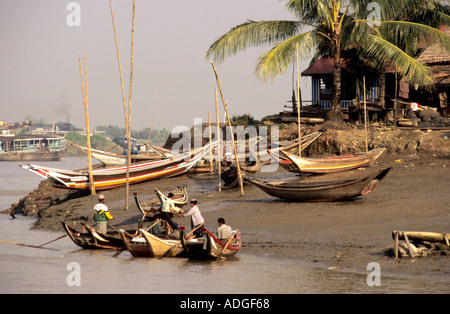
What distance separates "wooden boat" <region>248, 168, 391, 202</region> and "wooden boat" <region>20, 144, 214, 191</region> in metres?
9.09

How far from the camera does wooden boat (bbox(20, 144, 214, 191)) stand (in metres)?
25.1

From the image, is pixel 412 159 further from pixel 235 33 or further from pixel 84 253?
pixel 84 253

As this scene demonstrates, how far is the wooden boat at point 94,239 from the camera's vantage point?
14984 mm

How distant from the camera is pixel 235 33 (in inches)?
1000

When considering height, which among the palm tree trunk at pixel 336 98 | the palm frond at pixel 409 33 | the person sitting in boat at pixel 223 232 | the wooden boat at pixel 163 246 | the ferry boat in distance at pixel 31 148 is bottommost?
the ferry boat in distance at pixel 31 148

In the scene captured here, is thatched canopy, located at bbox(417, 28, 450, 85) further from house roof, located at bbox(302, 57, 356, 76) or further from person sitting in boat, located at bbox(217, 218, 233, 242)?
person sitting in boat, located at bbox(217, 218, 233, 242)

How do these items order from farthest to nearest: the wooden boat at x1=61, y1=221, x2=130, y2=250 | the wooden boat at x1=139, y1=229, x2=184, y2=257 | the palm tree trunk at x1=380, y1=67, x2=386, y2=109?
the palm tree trunk at x1=380, y1=67, x2=386, y2=109
the wooden boat at x1=61, y1=221, x2=130, y2=250
the wooden boat at x1=139, y1=229, x2=184, y2=257

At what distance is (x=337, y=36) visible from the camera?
2602cm

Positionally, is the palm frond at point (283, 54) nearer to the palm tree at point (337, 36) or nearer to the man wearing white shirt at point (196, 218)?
the palm tree at point (337, 36)

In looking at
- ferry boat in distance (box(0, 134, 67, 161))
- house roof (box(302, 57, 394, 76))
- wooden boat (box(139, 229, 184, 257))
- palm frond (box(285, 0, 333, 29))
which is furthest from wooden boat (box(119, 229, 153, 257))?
ferry boat in distance (box(0, 134, 67, 161))

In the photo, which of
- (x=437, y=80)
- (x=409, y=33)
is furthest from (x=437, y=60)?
(x=409, y=33)

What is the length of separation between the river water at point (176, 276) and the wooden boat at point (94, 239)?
0.20 metres

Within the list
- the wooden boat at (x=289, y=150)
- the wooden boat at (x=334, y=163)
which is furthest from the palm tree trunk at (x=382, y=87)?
the wooden boat at (x=334, y=163)
